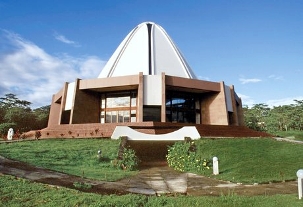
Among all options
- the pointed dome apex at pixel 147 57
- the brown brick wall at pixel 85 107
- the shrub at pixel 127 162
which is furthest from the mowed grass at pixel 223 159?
the pointed dome apex at pixel 147 57

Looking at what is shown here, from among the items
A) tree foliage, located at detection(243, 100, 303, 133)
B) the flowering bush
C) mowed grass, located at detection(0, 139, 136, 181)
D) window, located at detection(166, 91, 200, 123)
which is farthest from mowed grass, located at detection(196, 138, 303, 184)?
tree foliage, located at detection(243, 100, 303, 133)

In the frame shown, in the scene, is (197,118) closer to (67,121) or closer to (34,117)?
(67,121)

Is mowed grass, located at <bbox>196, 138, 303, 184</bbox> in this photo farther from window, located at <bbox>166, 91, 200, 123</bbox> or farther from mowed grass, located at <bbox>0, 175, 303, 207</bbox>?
window, located at <bbox>166, 91, 200, 123</bbox>

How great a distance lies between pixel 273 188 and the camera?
916 cm

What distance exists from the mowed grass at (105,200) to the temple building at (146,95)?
55.2 ft

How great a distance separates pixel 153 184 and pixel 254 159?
628 centimetres

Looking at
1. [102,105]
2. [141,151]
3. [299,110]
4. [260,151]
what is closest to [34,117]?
[102,105]

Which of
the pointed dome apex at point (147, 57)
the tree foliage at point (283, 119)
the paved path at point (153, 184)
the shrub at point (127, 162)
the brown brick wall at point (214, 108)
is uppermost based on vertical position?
the pointed dome apex at point (147, 57)

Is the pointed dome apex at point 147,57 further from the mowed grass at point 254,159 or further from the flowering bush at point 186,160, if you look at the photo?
the flowering bush at point 186,160

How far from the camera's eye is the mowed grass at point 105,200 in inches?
260

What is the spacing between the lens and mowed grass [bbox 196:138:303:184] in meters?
11.3

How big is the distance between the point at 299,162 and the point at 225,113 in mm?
16194

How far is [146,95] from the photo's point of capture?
27094 mm

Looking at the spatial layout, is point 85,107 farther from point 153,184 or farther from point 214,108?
point 153,184
